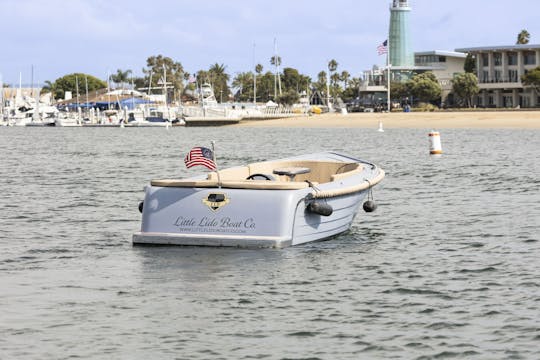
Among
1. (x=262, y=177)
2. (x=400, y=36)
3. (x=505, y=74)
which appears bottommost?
(x=262, y=177)

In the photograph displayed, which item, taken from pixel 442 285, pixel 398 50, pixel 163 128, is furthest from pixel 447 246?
pixel 398 50

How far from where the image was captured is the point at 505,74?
142125mm

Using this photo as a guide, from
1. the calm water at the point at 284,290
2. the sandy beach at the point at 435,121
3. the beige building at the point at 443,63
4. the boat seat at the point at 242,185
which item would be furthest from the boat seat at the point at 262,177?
the beige building at the point at 443,63

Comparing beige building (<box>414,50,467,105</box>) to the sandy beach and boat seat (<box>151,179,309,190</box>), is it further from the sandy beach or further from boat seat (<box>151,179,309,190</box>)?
boat seat (<box>151,179,309,190</box>)

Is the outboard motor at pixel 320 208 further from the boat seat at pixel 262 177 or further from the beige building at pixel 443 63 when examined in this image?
the beige building at pixel 443 63

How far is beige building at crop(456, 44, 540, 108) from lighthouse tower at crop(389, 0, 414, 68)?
25.4m

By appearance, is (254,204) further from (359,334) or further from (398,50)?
(398,50)

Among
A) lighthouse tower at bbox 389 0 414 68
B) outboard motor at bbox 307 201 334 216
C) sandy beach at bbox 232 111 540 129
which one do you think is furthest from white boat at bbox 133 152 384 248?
lighthouse tower at bbox 389 0 414 68

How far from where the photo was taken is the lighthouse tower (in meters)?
171

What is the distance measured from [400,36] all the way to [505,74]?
115 ft

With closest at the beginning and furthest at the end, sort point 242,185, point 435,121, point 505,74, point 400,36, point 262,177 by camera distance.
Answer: point 242,185 < point 262,177 < point 435,121 < point 505,74 < point 400,36

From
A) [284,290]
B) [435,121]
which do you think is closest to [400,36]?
[435,121]

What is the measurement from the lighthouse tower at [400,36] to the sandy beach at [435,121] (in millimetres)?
50429

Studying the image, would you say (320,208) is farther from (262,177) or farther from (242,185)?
(262,177)
